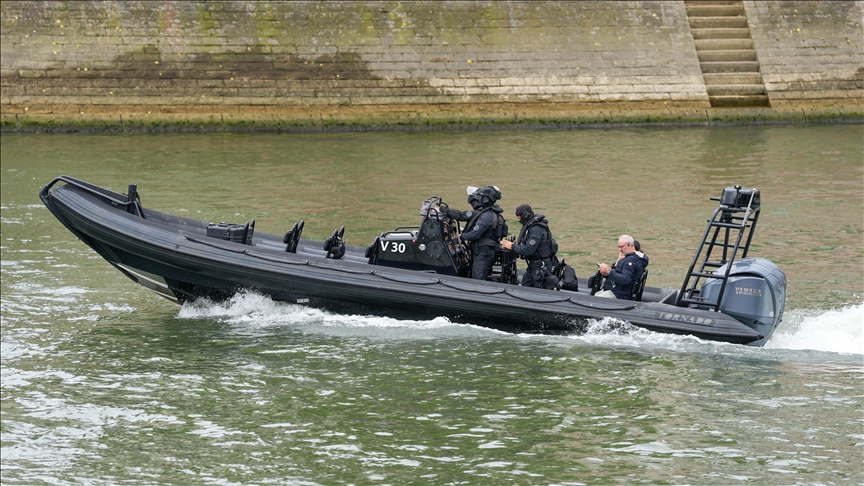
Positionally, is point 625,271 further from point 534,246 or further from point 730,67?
point 730,67

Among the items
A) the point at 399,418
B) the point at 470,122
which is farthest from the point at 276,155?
the point at 399,418

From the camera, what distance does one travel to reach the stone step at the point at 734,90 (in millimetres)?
27438

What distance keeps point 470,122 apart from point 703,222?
1110 cm

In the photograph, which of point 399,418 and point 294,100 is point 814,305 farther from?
point 294,100

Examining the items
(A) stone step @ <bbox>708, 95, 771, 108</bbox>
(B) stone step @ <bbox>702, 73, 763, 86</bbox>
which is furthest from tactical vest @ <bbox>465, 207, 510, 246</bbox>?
(B) stone step @ <bbox>702, 73, 763, 86</bbox>

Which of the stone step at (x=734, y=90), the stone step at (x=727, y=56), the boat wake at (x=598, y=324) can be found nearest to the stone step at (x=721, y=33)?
the stone step at (x=727, y=56)

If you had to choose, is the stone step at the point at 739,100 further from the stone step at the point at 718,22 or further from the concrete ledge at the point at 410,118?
the stone step at the point at 718,22

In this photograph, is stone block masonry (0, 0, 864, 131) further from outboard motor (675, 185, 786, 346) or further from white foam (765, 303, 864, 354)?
outboard motor (675, 185, 786, 346)

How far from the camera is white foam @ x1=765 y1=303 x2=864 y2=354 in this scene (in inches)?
395

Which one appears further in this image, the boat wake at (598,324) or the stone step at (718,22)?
the stone step at (718,22)

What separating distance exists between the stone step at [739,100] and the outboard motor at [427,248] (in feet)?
59.3

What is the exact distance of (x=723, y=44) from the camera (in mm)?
28531

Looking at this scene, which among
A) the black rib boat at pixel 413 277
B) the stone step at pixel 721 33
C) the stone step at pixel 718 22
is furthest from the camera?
the stone step at pixel 718 22

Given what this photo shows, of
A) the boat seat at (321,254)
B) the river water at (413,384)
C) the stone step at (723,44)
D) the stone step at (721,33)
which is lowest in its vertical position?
the river water at (413,384)
